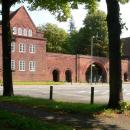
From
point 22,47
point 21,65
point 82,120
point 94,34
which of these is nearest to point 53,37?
point 94,34

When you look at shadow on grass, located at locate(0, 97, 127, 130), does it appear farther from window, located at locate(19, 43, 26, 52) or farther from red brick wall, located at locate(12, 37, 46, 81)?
window, located at locate(19, 43, 26, 52)

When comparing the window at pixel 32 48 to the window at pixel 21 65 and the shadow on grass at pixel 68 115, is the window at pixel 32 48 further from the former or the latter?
the shadow on grass at pixel 68 115

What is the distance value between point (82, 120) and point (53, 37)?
96480mm

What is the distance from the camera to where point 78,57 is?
8788 centimetres

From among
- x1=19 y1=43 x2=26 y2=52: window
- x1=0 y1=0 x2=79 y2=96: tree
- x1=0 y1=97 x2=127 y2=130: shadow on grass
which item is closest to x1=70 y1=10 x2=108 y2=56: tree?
x1=19 y1=43 x2=26 y2=52: window

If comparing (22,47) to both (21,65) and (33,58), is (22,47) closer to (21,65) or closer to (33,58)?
(33,58)

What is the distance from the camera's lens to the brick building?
77.5 metres

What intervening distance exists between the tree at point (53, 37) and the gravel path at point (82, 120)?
307 ft

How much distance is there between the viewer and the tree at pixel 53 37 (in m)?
110

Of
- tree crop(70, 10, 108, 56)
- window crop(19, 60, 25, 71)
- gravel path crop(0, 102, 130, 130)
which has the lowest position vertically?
gravel path crop(0, 102, 130, 130)

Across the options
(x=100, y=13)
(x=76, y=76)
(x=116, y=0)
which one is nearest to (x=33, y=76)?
(x=76, y=76)

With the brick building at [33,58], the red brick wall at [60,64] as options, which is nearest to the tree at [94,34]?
the brick building at [33,58]

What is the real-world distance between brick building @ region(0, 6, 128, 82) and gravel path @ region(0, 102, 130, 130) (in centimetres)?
6068

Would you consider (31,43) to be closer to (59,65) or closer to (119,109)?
(59,65)
